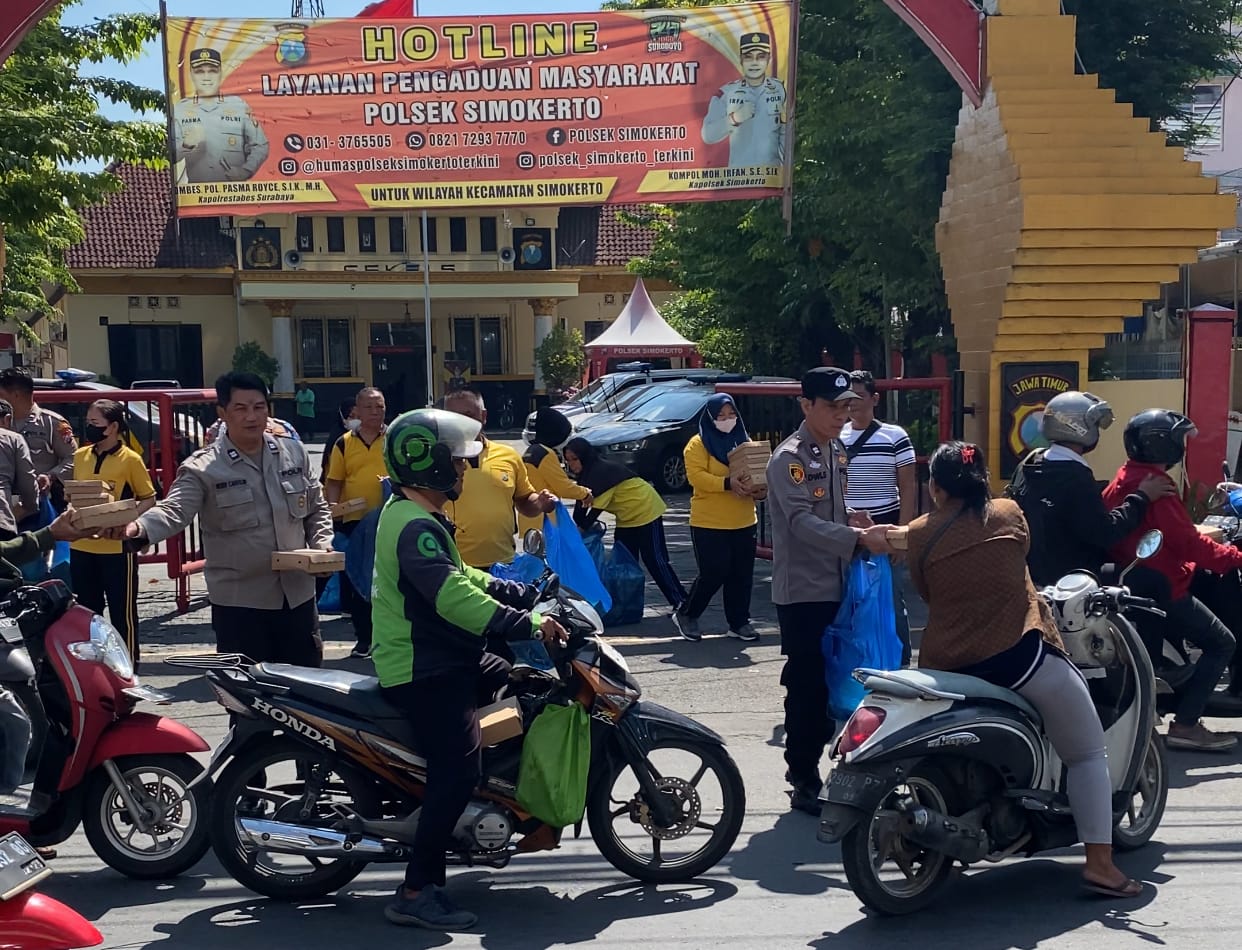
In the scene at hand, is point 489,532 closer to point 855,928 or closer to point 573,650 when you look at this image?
point 573,650

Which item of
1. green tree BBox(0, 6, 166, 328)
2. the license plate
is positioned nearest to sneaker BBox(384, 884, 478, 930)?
the license plate

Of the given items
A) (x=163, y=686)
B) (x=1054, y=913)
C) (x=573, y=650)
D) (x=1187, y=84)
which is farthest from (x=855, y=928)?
(x=1187, y=84)

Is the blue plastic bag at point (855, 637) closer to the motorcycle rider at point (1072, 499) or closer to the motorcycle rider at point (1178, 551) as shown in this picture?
the motorcycle rider at point (1072, 499)

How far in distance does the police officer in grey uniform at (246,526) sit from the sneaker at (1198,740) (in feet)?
13.5

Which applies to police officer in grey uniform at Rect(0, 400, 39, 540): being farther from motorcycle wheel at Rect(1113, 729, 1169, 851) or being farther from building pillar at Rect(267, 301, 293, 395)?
building pillar at Rect(267, 301, 293, 395)

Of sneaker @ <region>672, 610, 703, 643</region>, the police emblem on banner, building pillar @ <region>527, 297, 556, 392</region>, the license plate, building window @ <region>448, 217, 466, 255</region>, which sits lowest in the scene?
sneaker @ <region>672, 610, 703, 643</region>

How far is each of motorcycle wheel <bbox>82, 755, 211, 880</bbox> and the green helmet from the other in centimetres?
149

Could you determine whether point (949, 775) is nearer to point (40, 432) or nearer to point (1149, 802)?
point (1149, 802)

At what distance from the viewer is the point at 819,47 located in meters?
16.3

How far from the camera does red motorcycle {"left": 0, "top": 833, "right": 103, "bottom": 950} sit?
12.3 feet

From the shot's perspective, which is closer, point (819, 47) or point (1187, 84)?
point (1187, 84)

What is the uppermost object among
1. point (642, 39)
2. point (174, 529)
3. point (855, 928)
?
point (642, 39)

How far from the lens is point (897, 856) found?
189 inches

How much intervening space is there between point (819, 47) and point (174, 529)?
12.3 m
